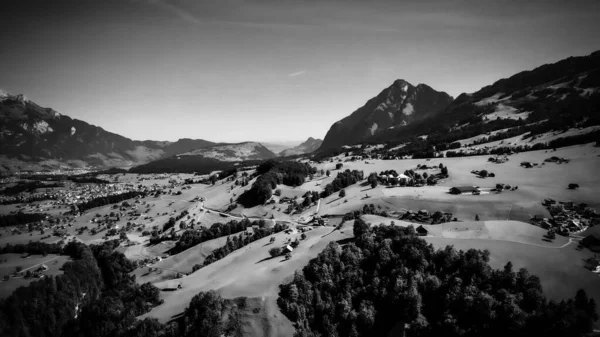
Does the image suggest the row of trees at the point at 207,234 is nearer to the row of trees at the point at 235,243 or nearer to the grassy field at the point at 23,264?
the row of trees at the point at 235,243

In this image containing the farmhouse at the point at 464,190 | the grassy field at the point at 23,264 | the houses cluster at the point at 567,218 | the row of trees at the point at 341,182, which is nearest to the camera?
the houses cluster at the point at 567,218

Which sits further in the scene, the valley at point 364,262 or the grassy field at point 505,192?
the grassy field at point 505,192

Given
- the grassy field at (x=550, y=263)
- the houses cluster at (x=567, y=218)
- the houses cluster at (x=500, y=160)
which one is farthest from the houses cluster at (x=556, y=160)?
the grassy field at (x=550, y=263)

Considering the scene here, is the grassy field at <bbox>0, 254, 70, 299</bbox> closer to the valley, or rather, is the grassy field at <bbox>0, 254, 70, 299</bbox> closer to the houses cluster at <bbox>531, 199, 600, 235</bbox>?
the valley

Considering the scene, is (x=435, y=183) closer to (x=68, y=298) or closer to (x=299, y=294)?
(x=299, y=294)

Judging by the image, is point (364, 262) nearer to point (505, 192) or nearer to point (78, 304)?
point (505, 192)

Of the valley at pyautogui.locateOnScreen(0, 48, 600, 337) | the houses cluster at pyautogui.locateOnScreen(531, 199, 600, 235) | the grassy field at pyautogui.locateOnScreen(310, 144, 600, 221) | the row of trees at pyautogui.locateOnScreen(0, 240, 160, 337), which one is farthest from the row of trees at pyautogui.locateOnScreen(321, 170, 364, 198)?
the row of trees at pyautogui.locateOnScreen(0, 240, 160, 337)
